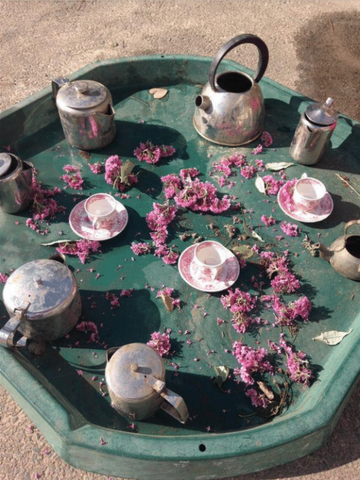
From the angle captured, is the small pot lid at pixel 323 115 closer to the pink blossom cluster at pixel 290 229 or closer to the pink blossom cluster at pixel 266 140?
the pink blossom cluster at pixel 266 140

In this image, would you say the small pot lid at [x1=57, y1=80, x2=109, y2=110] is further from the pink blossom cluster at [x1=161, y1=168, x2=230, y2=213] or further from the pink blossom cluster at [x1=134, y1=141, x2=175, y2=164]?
the pink blossom cluster at [x1=161, y1=168, x2=230, y2=213]

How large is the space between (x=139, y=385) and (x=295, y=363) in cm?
112

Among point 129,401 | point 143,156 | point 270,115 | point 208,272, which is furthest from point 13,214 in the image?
point 270,115

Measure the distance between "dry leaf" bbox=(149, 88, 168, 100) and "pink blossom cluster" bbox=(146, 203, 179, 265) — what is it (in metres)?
1.60

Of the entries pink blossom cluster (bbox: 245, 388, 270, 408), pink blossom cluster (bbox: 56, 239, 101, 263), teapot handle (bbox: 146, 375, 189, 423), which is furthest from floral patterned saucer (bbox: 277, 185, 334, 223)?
teapot handle (bbox: 146, 375, 189, 423)

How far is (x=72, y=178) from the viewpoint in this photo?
151 inches

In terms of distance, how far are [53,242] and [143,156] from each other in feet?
4.07

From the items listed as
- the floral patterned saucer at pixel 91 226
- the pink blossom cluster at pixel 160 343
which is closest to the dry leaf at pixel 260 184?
the floral patterned saucer at pixel 91 226

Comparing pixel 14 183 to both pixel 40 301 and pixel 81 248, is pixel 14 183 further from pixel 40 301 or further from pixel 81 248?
pixel 40 301

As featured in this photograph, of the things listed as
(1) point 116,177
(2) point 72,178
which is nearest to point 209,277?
(1) point 116,177

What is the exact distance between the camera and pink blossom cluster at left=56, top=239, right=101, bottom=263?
338cm

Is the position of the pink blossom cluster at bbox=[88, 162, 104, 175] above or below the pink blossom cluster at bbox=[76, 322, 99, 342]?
above

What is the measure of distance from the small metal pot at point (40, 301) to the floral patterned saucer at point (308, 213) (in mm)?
1961

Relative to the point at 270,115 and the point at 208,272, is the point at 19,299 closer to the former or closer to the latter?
the point at 208,272
